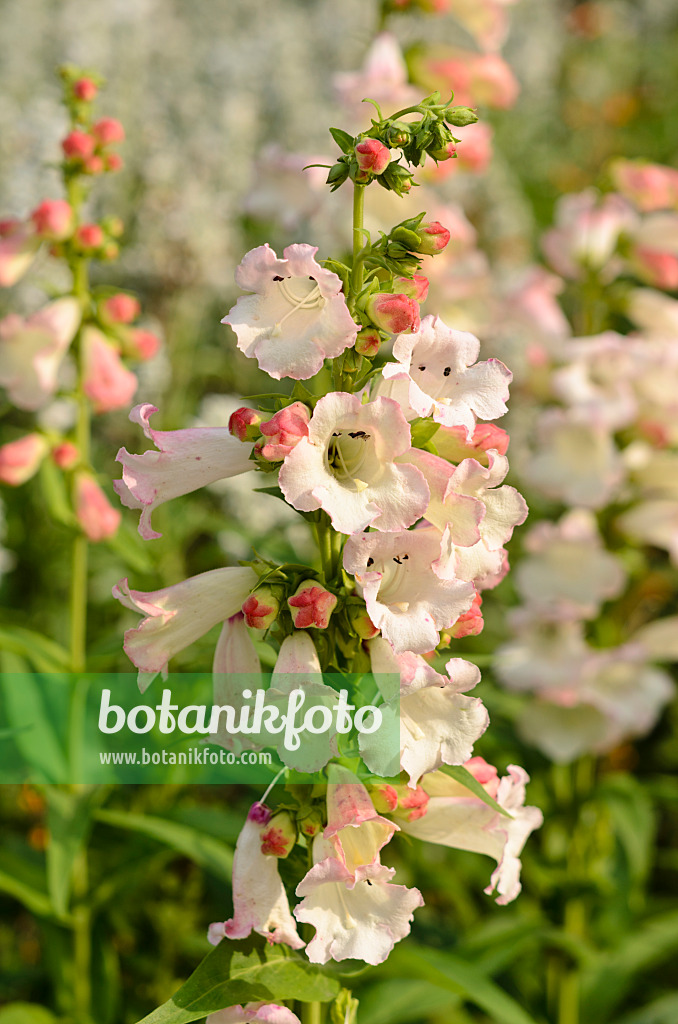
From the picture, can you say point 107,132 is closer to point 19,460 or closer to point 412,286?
point 19,460

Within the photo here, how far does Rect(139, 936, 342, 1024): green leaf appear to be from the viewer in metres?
1.17

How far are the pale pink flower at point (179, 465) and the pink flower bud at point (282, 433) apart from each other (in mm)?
151

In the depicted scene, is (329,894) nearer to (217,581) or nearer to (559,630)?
(217,581)

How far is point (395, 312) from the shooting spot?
115cm

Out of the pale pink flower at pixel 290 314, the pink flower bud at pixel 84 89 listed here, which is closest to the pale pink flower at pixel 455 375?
the pale pink flower at pixel 290 314

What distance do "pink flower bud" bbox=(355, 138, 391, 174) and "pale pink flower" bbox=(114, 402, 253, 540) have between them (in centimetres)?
41

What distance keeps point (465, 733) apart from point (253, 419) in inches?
19.7

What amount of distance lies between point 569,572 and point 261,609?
6.10ft

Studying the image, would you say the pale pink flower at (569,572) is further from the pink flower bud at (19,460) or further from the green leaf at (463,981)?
the pink flower bud at (19,460)

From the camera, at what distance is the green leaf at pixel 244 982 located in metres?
1.17

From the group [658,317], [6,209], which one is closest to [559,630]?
[658,317]

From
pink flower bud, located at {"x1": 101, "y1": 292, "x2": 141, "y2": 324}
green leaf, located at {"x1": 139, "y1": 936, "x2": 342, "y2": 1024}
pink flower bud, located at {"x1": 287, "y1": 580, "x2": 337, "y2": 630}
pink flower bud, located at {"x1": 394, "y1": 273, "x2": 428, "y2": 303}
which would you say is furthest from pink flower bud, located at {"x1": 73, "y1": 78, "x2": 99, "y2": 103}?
green leaf, located at {"x1": 139, "y1": 936, "x2": 342, "y2": 1024}

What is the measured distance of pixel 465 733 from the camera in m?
1.22

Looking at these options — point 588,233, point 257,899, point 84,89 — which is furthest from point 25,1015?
point 588,233
